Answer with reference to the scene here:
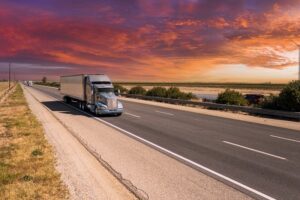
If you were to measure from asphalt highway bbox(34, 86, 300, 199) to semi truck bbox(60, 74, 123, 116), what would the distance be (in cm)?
376

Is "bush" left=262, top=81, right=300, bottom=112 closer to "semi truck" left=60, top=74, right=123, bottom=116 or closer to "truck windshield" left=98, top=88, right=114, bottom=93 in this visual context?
"semi truck" left=60, top=74, right=123, bottom=116

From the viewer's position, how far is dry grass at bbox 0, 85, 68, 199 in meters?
7.79

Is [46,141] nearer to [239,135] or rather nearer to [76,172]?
[76,172]

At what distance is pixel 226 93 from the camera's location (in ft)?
115

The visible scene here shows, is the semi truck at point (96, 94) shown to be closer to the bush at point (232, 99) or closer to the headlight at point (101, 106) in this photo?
the headlight at point (101, 106)

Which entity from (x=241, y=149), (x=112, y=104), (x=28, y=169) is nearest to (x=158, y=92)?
(x=112, y=104)

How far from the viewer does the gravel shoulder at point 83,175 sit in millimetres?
7785

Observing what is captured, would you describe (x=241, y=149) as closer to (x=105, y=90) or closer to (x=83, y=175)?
(x=83, y=175)

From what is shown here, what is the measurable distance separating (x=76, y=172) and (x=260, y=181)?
4.97 m

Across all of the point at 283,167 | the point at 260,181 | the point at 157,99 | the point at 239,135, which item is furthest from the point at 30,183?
the point at 157,99

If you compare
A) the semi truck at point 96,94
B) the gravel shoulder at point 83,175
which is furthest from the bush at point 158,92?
the gravel shoulder at point 83,175

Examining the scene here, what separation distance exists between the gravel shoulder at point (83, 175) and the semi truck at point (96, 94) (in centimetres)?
1010

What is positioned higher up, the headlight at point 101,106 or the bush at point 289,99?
the bush at point 289,99

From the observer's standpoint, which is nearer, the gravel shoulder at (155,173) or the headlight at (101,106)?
the gravel shoulder at (155,173)
